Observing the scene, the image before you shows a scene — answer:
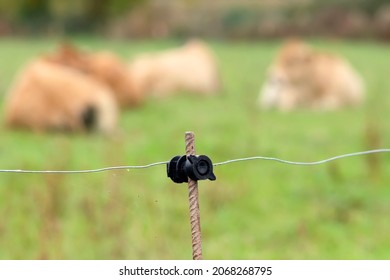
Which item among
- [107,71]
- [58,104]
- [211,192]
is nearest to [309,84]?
[107,71]

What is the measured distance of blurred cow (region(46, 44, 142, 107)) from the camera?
11.9 meters

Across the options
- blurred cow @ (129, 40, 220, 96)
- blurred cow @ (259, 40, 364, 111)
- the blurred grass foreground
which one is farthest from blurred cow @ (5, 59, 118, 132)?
blurred cow @ (129, 40, 220, 96)

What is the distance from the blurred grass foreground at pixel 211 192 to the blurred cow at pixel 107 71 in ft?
1.46

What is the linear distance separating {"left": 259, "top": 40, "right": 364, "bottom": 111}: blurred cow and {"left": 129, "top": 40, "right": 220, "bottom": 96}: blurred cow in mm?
1029

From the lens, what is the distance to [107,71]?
1250 centimetres

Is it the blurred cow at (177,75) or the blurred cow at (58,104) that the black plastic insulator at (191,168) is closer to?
the blurred cow at (58,104)

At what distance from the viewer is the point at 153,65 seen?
49.3 ft

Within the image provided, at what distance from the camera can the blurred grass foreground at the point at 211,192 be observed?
18.8ft

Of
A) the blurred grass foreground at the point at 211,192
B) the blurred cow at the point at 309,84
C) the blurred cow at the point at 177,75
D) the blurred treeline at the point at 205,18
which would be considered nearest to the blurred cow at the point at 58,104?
the blurred grass foreground at the point at 211,192

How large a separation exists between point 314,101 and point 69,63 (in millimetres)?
3374

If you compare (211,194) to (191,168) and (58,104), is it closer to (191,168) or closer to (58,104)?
(58,104)

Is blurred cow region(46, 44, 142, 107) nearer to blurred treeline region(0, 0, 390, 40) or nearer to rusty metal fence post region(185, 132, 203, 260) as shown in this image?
rusty metal fence post region(185, 132, 203, 260)

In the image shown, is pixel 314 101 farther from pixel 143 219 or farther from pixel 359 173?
pixel 143 219
